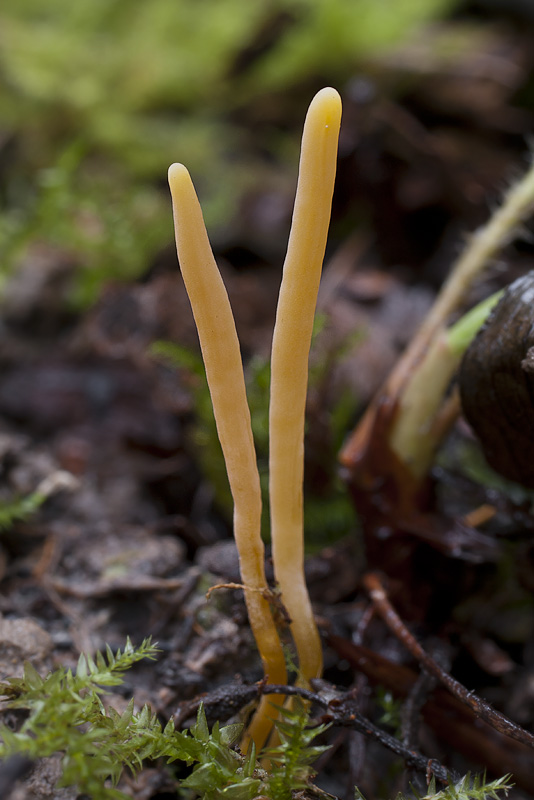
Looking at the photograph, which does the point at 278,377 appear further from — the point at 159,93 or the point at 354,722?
the point at 159,93

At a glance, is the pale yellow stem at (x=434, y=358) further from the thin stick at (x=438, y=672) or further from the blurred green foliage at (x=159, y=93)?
the blurred green foliage at (x=159, y=93)

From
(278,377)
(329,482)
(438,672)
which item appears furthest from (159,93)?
(438,672)

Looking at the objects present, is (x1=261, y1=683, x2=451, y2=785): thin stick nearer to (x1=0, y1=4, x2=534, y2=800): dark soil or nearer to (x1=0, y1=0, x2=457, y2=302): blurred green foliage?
(x1=0, y1=4, x2=534, y2=800): dark soil

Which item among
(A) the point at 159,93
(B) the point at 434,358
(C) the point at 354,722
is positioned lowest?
(C) the point at 354,722

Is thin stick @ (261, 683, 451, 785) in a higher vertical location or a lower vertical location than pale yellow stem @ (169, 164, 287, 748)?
lower

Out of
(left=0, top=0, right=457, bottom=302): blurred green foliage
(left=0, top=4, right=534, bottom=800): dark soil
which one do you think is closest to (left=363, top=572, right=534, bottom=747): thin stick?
(left=0, top=4, right=534, bottom=800): dark soil
